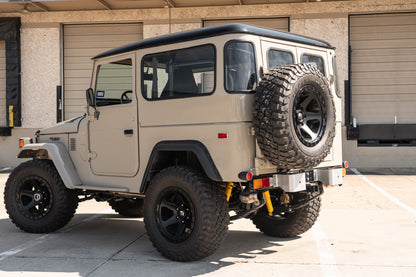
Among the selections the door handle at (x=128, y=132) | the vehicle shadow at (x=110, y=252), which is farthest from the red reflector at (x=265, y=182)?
the door handle at (x=128, y=132)

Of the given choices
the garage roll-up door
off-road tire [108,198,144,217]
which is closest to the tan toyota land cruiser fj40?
off-road tire [108,198,144,217]

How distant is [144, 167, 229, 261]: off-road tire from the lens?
15.1 ft

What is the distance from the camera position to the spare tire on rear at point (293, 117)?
4.37 metres

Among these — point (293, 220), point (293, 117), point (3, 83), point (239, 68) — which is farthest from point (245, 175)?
point (3, 83)

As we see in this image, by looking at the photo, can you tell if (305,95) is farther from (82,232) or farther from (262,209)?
(82,232)

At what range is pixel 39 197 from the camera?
632 cm

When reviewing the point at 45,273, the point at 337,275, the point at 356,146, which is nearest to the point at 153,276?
the point at 45,273

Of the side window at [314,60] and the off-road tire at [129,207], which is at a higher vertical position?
the side window at [314,60]

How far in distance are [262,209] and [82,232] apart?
262 cm

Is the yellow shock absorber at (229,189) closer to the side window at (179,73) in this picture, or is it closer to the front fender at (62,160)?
the side window at (179,73)

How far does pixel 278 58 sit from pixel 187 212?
74.8 inches

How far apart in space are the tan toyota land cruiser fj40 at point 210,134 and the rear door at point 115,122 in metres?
0.01

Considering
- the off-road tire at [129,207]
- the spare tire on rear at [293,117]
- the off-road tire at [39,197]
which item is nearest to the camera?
the spare tire on rear at [293,117]

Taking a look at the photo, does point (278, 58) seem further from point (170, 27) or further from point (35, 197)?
point (170, 27)
